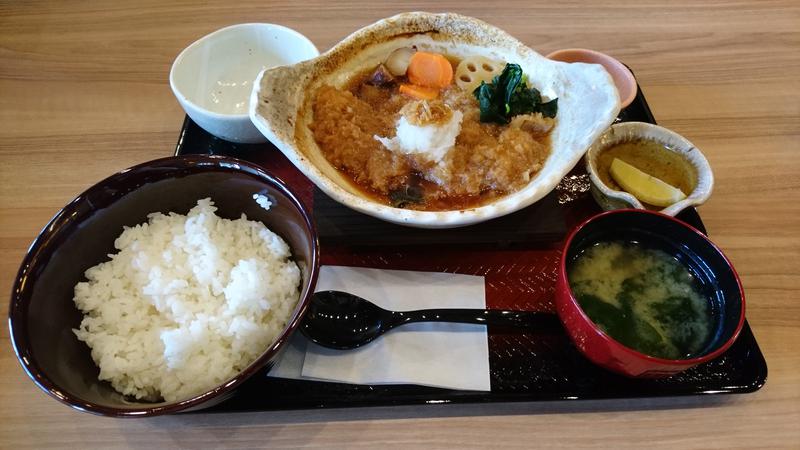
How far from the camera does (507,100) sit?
2127 mm

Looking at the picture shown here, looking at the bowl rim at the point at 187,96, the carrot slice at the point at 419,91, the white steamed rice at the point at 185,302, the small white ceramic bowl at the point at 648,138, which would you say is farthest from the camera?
the carrot slice at the point at 419,91

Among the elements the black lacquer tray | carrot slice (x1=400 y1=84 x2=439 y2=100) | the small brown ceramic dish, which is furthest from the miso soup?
carrot slice (x1=400 y1=84 x2=439 y2=100)

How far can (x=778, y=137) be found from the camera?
97.7 inches

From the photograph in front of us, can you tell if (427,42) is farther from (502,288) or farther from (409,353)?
(409,353)

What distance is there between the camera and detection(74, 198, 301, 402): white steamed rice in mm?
1458

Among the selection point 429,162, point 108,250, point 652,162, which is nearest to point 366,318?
point 429,162

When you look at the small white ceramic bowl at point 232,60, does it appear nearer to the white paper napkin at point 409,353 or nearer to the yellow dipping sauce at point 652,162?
the white paper napkin at point 409,353

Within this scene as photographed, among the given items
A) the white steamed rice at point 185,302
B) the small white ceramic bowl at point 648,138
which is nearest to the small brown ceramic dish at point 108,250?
the white steamed rice at point 185,302

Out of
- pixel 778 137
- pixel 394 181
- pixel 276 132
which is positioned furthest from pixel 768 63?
pixel 276 132

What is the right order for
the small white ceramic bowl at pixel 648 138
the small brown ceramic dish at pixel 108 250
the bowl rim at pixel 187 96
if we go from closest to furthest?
1. the small brown ceramic dish at pixel 108 250
2. the small white ceramic bowl at pixel 648 138
3. the bowl rim at pixel 187 96

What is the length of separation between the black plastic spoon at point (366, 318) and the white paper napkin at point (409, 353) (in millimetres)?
35

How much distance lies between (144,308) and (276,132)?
0.74 meters

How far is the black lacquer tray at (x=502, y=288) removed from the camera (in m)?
1.62

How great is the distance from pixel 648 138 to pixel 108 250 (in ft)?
7.00
